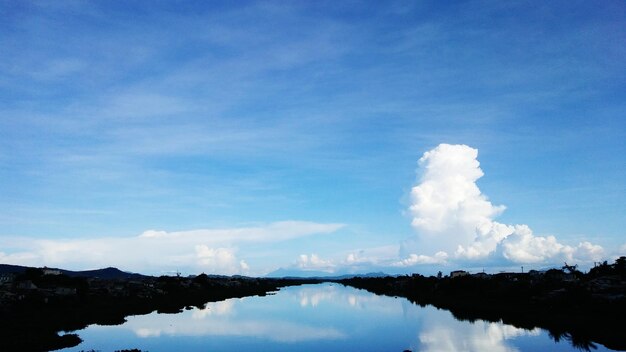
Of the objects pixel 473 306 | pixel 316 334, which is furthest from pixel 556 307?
pixel 316 334

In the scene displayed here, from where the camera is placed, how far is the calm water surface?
1752 inches

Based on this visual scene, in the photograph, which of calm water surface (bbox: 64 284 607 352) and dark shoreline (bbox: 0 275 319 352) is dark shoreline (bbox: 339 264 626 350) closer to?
calm water surface (bbox: 64 284 607 352)

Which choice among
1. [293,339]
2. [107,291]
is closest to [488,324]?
[293,339]

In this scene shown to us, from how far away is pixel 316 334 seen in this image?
55.2m

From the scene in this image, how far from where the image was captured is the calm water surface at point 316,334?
146 ft

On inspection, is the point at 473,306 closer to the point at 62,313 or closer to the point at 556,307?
the point at 556,307

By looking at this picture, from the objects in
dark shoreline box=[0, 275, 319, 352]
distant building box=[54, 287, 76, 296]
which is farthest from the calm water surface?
distant building box=[54, 287, 76, 296]

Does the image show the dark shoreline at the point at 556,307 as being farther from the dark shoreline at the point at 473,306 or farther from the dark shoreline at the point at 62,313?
the dark shoreline at the point at 62,313

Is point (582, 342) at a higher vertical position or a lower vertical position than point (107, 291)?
lower

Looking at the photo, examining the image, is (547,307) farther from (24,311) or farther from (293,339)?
(24,311)

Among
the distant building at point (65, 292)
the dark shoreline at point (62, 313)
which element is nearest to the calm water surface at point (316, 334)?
the dark shoreline at point (62, 313)

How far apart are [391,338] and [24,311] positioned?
161ft

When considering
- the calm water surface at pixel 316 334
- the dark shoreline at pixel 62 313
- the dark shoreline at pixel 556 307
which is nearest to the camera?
the calm water surface at pixel 316 334

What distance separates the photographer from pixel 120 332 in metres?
54.9
